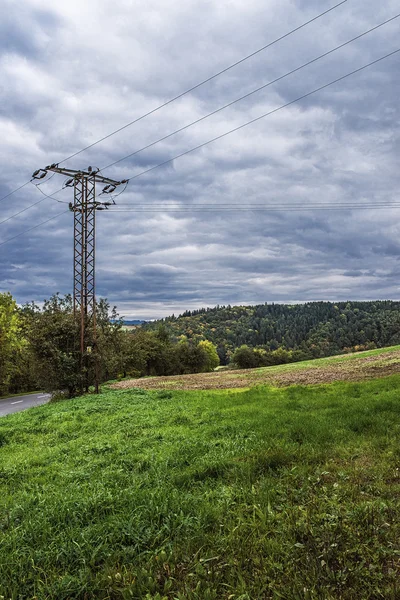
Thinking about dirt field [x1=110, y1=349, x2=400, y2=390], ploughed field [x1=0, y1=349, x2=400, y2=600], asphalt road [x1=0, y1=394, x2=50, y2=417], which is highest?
ploughed field [x1=0, y1=349, x2=400, y2=600]

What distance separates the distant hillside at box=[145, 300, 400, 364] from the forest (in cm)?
38

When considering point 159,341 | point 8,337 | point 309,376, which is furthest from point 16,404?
point 159,341

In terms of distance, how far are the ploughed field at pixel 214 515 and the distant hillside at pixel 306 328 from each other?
9690 cm

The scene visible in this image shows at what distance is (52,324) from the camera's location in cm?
2464

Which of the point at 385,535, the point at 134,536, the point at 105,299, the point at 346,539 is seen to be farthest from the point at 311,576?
the point at 105,299

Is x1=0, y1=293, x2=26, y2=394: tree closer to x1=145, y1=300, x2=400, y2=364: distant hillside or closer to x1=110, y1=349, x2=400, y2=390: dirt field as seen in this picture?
x1=110, y1=349, x2=400, y2=390: dirt field

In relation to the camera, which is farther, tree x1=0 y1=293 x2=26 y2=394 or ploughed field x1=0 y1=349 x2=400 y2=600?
tree x1=0 y1=293 x2=26 y2=394

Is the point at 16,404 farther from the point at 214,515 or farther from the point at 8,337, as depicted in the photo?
the point at 214,515

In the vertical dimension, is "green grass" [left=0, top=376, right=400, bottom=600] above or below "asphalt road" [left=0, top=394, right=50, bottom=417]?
above

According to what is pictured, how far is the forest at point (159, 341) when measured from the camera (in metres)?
24.9

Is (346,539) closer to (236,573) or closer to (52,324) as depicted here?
(236,573)

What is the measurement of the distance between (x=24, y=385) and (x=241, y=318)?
145555 millimetres

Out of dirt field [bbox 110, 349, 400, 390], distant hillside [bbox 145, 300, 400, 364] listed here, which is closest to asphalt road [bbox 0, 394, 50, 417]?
dirt field [bbox 110, 349, 400, 390]

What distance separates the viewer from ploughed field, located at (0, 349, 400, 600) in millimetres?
3721
